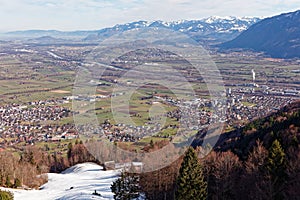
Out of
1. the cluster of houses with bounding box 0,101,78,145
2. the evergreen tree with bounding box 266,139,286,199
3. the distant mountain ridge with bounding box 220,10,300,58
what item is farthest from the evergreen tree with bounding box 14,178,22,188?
the distant mountain ridge with bounding box 220,10,300,58

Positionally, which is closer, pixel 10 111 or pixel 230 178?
pixel 230 178

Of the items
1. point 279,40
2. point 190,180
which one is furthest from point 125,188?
point 279,40

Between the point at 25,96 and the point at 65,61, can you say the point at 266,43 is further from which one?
the point at 25,96

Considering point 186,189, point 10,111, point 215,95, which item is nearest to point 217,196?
point 186,189

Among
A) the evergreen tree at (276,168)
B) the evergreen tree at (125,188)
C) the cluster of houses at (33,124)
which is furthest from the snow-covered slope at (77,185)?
the cluster of houses at (33,124)

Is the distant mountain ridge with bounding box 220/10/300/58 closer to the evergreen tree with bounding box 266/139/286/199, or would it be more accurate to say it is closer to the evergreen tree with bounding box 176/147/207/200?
the evergreen tree with bounding box 266/139/286/199

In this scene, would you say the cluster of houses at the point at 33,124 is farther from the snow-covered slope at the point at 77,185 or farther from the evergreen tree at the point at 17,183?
the evergreen tree at the point at 17,183

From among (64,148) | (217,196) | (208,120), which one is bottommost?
(64,148)
